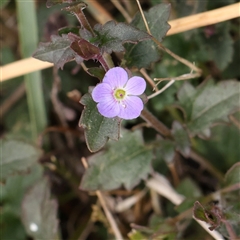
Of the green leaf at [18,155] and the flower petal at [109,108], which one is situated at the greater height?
the green leaf at [18,155]

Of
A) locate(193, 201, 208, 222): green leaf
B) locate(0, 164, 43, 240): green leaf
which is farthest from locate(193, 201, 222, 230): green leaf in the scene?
locate(0, 164, 43, 240): green leaf

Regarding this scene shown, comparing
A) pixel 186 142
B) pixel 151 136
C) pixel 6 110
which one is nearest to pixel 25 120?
pixel 6 110

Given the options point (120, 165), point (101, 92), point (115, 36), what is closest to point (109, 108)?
point (101, 92)

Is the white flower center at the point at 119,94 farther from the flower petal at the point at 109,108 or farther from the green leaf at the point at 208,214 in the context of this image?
the green leaf at the point at 208,214

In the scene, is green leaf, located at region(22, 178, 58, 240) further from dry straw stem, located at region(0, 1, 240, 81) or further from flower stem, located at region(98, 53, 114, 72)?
flower stem, located at region(98, 53, 114, 72)

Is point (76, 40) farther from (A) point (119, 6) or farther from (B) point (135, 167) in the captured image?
(A) point (119, 6)

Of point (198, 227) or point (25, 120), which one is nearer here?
point (198, 227)

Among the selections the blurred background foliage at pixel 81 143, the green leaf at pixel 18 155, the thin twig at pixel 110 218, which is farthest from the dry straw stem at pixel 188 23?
the thin twig at pixel 110 218
